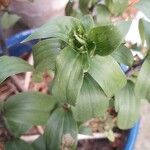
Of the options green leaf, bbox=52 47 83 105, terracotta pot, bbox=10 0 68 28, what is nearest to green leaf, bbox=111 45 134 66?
green leaf, bbox=52 47 83 105

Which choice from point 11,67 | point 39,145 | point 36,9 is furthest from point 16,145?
point 36,9

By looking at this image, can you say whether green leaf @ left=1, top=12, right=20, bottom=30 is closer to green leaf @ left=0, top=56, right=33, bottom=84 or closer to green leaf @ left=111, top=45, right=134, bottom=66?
green leaf @ left=0, top=56, right=33, bottom=84

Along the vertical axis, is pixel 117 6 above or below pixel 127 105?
above

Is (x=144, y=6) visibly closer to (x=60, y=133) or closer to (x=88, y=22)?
(x=88, y=22)

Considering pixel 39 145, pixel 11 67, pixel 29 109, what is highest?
pixel 11 67

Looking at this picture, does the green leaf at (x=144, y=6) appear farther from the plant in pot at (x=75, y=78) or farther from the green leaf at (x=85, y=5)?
the green leaf at (x=85, y=5)
